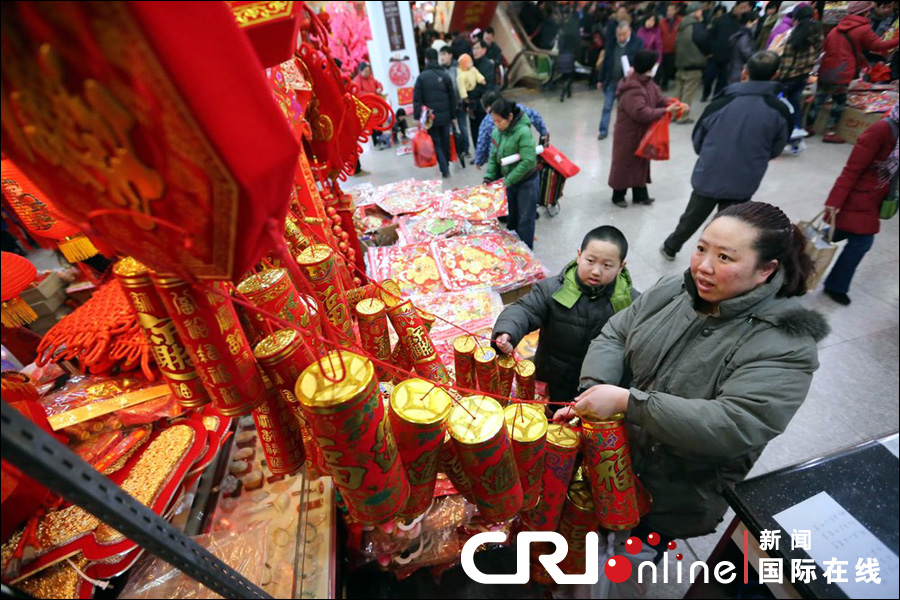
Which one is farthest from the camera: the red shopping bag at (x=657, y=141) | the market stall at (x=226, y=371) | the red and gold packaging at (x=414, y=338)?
the red shopping bag at (x=657, y=141)

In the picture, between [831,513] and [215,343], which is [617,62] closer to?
[831,513]

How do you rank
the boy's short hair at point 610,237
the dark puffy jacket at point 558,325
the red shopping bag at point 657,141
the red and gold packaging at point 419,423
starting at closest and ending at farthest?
1. the red and gold packaging at point 419,423
2. the boy's short hair at point 610,237
3. the dark puffy jacket at point 558,325
4. the red shopping bag at point 657,141

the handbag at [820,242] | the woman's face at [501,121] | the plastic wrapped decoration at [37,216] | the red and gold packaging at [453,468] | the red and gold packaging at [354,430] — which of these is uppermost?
the plastic wrapped decoration at [37,216]

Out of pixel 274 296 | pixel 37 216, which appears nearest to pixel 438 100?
pixel 37 216

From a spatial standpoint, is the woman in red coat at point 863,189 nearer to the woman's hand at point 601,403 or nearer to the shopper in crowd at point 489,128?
the shopper in crowd at point 489,128

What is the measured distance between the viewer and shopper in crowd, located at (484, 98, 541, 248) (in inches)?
137

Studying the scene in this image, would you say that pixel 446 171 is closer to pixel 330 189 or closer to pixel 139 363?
pixel 330 189

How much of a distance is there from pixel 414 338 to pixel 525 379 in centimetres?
45

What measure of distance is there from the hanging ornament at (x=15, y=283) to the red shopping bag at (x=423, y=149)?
5.34m

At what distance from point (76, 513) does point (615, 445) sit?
141 cm

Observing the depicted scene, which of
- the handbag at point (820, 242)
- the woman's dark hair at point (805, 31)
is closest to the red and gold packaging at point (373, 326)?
the handbag at point (820, 242)

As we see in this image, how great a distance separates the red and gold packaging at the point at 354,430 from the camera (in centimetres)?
65

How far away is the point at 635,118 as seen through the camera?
13.4 feet

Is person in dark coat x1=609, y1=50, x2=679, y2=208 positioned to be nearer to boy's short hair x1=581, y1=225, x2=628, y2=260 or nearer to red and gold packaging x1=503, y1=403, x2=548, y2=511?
boy's short hair x1=581, y1=225, x2=628, y2=260
